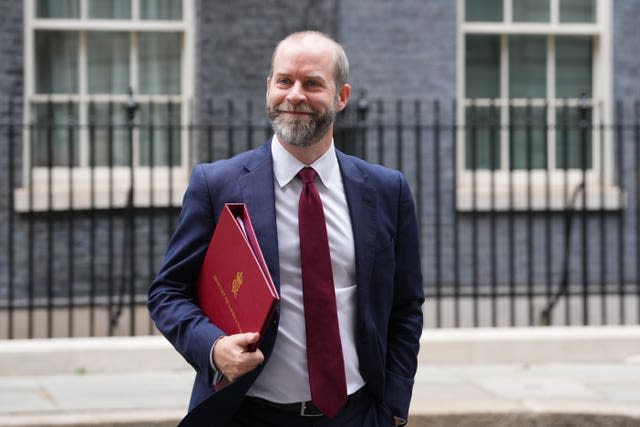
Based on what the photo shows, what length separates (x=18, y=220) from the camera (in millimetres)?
9656

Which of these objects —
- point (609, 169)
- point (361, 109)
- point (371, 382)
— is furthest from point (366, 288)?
point (609, 169)

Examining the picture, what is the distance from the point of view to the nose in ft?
9.48

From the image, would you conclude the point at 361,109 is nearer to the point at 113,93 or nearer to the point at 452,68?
the point at 452,68

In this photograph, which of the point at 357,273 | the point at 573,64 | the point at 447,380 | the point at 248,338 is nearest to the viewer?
the point at 248,338

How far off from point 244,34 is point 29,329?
124 inches

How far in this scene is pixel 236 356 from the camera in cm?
270

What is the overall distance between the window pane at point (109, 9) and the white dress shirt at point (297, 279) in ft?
24.2

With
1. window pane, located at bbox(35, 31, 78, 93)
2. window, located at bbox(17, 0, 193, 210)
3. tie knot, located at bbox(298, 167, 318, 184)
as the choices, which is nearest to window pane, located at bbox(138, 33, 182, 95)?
window, located at bbox(17, 0, 193, 210)

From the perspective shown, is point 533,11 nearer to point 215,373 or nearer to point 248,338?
point 215,373

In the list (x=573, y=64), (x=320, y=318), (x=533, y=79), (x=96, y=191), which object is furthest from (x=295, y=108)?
(x=573, y=64)

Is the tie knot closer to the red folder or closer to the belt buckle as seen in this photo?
the red folder

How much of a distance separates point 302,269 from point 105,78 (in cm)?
756

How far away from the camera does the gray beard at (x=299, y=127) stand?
2.94 meters

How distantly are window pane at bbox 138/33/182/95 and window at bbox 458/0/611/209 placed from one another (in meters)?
2.52
